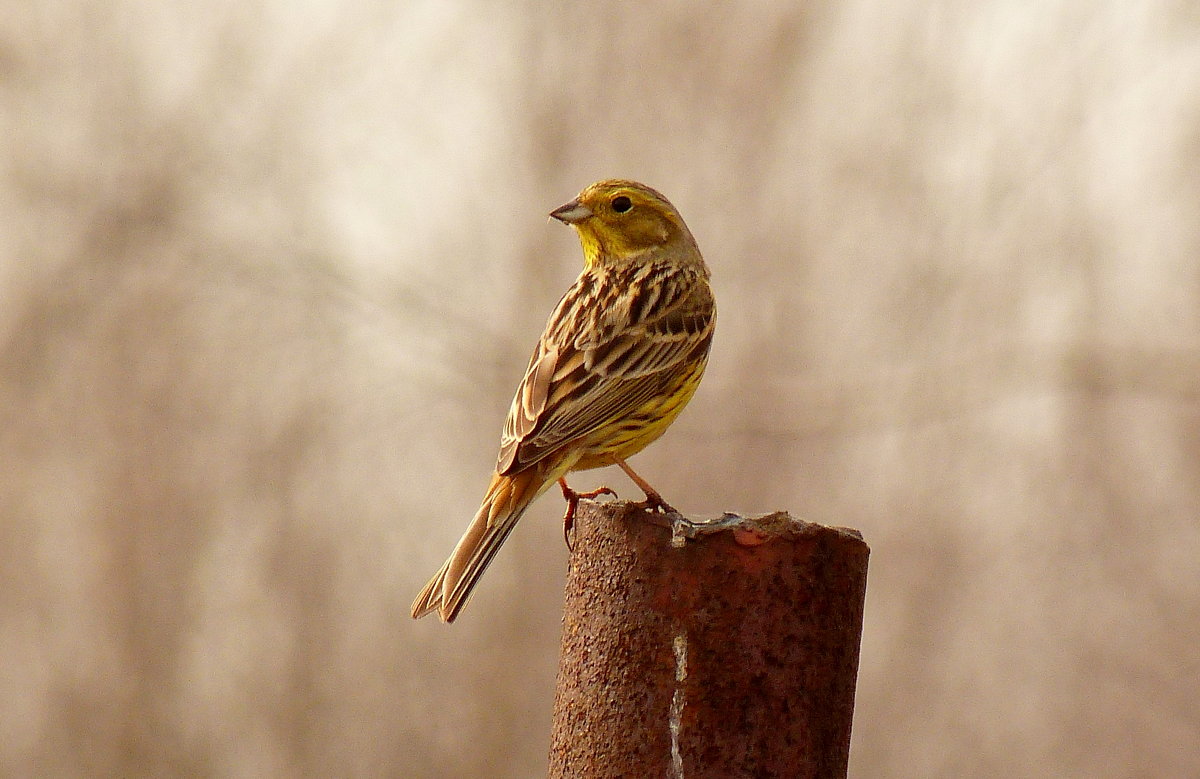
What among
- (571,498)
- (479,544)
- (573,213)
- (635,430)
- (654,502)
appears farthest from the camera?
(573,213)

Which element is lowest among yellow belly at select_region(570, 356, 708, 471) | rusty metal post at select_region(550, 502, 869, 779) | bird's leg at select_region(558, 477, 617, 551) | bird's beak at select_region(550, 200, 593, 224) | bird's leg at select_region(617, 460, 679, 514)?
rusty metal post at select_region(550, 502, 869, 779)

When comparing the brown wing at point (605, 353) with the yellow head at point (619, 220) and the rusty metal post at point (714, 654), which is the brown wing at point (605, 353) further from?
the rusty metal post at point (714, 654)

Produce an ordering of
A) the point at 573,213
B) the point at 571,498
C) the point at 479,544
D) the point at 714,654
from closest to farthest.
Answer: the point at 714,654, the point at 479,544, the point at 571,498, the point at 573,213

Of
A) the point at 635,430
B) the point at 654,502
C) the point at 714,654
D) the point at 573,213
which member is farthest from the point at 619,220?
the point at 714,654

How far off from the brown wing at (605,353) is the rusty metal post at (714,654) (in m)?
1.31

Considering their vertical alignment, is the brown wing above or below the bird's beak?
below

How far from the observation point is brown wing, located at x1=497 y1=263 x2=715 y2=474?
438 cm

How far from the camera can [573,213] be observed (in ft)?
18.3

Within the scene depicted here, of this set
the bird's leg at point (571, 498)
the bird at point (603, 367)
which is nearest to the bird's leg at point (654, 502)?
the bird at point (603, 367)

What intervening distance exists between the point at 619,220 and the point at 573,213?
0.69 ft

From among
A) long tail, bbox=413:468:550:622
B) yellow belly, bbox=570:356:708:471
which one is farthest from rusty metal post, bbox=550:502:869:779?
yellow belly, bbox=570:356:708:471

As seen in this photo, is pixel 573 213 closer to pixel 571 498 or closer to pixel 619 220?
pixel 619 220

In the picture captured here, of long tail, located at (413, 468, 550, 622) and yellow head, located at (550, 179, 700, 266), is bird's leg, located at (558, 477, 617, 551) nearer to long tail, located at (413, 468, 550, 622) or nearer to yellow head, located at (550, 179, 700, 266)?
long tail, located at (413, 468, 550, 622)

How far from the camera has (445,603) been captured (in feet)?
12.1
